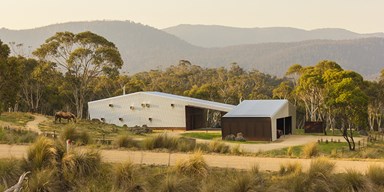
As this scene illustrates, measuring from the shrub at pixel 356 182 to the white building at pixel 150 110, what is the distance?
29226 millimetres

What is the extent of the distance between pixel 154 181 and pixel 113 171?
3.16 ft

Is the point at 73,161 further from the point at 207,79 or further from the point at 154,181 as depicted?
the point at 207,79

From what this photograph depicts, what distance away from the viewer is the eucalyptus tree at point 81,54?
150ft

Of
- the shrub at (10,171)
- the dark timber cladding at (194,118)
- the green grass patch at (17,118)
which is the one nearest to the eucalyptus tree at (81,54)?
the green grass patch at (17,118)

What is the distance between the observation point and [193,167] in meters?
10.2

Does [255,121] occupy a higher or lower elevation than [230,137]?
higher

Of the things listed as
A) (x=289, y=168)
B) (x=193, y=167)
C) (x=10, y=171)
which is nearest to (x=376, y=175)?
(x=289, y=168)

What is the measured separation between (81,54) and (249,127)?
21.9m

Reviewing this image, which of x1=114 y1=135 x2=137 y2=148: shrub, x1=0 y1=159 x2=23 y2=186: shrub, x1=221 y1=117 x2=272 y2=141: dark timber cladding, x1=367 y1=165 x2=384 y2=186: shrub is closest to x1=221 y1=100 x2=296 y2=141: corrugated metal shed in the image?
x1=221 y1=117 x2=272 y2=141: dark timber cladding

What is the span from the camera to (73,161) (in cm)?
1009

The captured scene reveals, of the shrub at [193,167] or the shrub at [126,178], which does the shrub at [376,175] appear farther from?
the shrub at [126,178]

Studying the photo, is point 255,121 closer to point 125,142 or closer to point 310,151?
point 310,151

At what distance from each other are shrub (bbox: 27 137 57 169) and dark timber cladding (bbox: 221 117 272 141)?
22.4m

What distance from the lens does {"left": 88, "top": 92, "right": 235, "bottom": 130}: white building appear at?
40312mm
